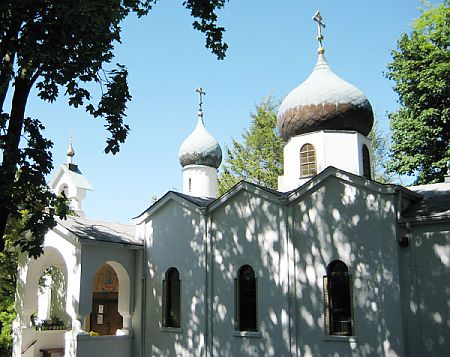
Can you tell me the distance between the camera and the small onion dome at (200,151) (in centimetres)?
2645

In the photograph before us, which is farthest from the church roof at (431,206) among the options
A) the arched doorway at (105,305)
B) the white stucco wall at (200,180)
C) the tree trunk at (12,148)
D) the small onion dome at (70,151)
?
the small onion dome at (70,151)

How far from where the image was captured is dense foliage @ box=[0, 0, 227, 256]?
29.7 ft

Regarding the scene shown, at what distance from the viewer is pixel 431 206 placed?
13.2 m

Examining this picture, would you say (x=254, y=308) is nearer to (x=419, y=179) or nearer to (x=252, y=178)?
→ (x=419, y=179)

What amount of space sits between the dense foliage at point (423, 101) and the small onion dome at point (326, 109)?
15.1 feet

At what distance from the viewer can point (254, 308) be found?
584 inches

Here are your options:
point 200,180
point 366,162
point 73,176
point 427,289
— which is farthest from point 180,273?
point 73,176

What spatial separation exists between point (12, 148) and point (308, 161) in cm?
1043

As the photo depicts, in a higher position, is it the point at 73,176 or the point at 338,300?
the point at 73,176

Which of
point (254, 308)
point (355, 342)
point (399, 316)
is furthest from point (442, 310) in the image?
point (254, 308)

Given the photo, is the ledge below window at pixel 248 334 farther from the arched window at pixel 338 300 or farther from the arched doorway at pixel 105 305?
the arched doorway at pixel 105 305

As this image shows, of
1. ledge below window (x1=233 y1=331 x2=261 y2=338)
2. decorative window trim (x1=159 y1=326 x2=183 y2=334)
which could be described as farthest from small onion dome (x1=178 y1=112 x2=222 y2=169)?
ledge below window (x1=233 y1=331 x2=261 y2=338)

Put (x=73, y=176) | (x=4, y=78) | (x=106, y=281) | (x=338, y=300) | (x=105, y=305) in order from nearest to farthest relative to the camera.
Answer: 1. (x=4, y=78)
2. (x=338, y=300)
3. (x=105, y=305)
4. (x=106, y=281)
5. (x=73, y=176)

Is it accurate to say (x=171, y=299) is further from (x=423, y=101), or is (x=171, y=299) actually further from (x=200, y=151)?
(x=423, y=101)
